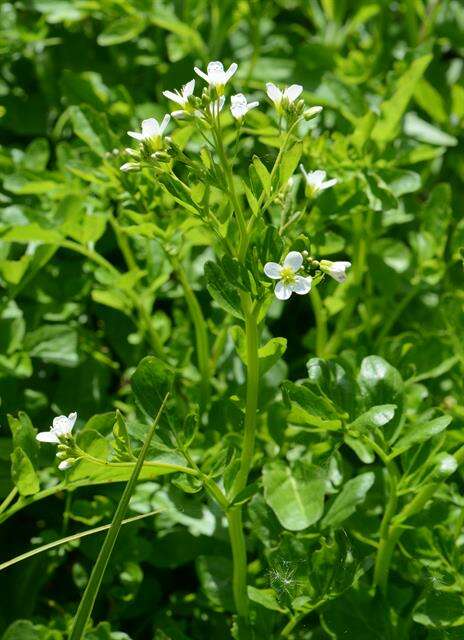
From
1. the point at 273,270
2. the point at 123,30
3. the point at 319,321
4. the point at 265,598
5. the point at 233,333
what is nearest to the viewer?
the point at 273,270

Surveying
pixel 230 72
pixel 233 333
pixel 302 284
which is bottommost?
pixel 233 333

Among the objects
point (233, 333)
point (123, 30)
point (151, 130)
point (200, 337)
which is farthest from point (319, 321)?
point (123, 30)

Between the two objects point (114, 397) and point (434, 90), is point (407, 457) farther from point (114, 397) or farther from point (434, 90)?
point (434, 90)

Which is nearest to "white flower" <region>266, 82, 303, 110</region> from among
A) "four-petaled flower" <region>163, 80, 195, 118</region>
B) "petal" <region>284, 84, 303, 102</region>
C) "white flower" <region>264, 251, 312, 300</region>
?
"petal" <region>284, 84, 303, 102</region>

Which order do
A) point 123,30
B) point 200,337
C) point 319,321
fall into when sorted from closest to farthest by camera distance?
point 200,337 < point 319,321 < point 123,30

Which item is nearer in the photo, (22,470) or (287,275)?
(287,275)

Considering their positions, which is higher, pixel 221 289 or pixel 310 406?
pixel 221 289

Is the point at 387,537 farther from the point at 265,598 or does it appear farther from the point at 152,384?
the point at 152,384
